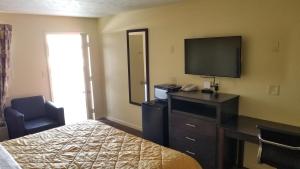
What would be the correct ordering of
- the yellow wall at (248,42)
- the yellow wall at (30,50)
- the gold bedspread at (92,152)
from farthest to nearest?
the yellow wall at (30,50)
the yellow wall at (248,42)
the gold bedspread at (92,152)

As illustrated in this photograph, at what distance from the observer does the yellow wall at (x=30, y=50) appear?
156 inches

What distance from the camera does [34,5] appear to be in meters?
3.22

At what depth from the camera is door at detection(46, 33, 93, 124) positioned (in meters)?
4.57

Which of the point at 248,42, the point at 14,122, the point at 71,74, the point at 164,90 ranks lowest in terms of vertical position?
the point at 14,122

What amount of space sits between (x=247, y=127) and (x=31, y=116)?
11.7 ft

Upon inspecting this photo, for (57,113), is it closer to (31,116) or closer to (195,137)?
(31,116)

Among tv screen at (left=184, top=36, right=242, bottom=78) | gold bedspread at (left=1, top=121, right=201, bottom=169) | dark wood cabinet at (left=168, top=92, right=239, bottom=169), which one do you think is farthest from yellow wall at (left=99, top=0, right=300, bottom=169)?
gold bedspread at (left=1, top=121, right=201, bottom=169)

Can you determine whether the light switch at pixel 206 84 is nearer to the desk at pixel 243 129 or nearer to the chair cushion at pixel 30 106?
the desk at pixel 243 129

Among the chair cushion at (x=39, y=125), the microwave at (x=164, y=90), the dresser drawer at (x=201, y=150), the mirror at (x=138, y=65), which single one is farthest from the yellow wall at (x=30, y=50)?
the dresser drawer at (x=201, y=150)

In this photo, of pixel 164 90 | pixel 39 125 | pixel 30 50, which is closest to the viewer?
pixel 164 90

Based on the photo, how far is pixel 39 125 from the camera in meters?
3.66

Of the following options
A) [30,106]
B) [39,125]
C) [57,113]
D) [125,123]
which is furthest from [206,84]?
[30,106]

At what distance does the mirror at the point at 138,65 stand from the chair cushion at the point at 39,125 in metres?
1.55

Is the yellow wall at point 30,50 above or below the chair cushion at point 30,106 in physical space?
above
